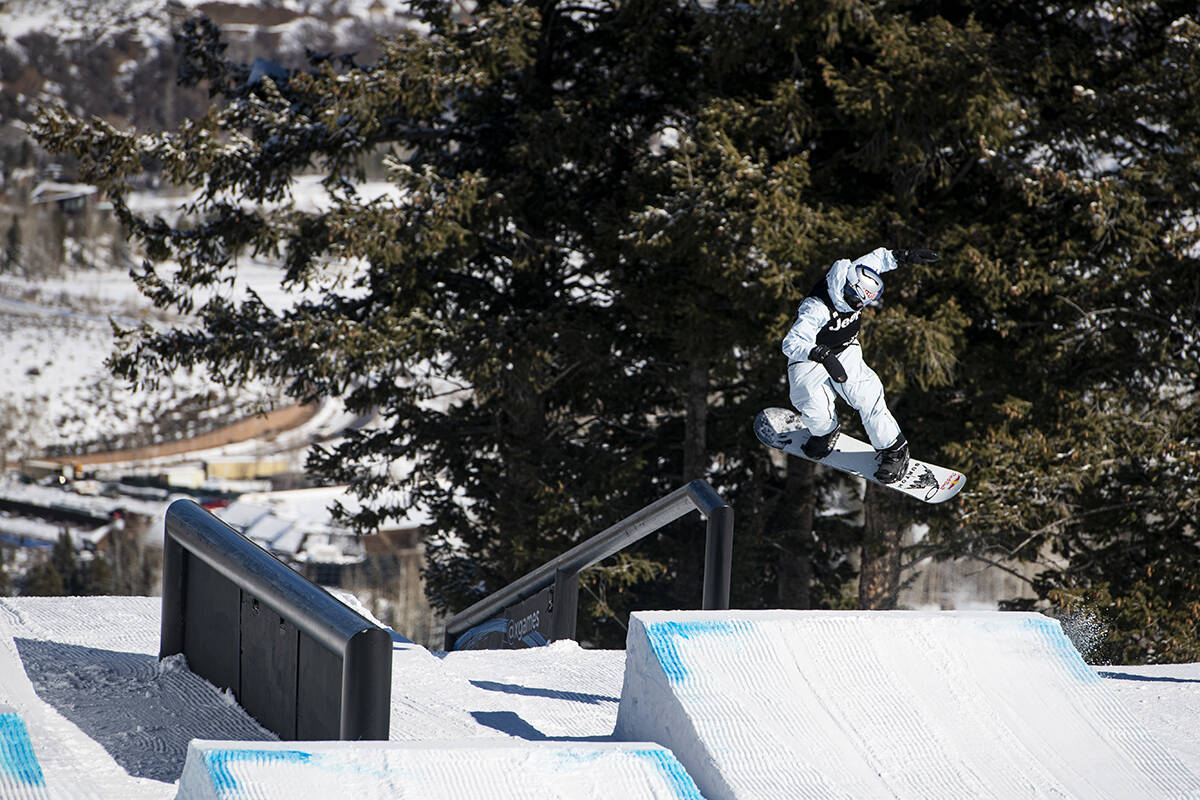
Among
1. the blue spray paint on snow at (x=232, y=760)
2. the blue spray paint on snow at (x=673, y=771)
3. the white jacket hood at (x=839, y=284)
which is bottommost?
the blue spray paint on snow at (x=673, y=771)

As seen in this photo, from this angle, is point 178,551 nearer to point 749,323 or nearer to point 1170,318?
point 749,323

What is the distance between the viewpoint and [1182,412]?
1198cm

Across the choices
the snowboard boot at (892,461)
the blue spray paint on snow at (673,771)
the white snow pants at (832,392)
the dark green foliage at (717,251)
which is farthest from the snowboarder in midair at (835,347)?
the dark green foliage at (717,251)

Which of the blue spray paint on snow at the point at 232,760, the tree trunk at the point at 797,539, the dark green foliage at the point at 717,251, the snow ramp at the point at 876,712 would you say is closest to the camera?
the blue spray paint on snow at the point at 232,760

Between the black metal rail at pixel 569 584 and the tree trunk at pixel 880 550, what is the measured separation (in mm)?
6448

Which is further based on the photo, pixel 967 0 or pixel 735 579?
pixel 735 579

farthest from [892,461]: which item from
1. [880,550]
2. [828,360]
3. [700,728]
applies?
[880,550]

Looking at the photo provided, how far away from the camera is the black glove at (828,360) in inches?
208

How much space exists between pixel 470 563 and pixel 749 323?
5665 mm

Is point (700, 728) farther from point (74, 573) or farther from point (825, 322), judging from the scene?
point (74, 573)

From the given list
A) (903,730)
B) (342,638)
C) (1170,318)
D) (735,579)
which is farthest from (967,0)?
(342,638)

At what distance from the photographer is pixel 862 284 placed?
17.1 ft

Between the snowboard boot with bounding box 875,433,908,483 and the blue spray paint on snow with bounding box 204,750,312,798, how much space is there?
12.3ft

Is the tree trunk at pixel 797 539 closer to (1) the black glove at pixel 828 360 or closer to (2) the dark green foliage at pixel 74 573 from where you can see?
(1) the black glove at pixel 828 360
